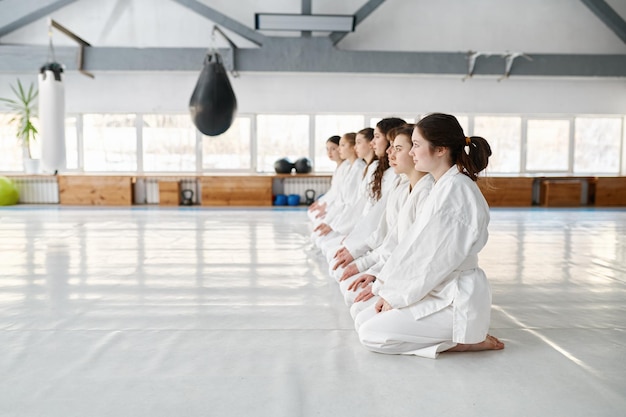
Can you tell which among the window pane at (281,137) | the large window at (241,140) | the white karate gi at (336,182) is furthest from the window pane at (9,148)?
the white karate gi at (336,182)

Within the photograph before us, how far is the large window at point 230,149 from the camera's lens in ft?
38.0

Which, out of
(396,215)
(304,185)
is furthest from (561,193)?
(396,215)

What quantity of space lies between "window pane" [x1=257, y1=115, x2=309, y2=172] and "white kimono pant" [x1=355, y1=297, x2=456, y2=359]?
904 cm

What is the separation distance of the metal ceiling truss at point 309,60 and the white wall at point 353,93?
3.91 ft

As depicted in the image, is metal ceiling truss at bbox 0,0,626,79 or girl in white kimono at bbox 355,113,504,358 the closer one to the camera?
girl in white kimono at bbox 355,113,504,358

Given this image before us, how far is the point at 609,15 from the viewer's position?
11062 mm

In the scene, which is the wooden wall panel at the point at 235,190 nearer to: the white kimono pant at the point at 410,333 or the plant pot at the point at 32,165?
the plant pot at the point at 32,165

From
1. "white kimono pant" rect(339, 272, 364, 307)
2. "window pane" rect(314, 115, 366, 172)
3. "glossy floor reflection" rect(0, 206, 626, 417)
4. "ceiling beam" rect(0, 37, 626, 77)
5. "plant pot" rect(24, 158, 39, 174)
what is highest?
"ceiling beam" rect(0, 37, 626, 77)

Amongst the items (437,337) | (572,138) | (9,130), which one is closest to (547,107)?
(572,138)

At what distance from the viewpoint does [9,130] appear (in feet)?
37.7

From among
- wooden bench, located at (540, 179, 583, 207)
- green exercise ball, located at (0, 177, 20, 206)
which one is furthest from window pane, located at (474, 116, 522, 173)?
green exercise ball, located at (0, 177, 20, 206)

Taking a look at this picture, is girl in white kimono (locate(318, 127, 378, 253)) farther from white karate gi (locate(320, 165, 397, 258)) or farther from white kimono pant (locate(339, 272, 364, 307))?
white kimono pant (locate(339, 272, 364, 307))

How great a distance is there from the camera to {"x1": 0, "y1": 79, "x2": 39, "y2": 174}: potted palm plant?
10836 mm

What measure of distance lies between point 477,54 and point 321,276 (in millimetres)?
6771
